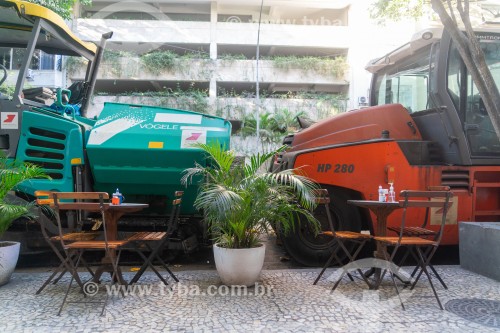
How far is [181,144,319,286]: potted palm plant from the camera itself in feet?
14.5

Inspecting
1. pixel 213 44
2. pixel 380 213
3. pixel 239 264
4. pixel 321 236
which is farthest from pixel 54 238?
pixel 213 44

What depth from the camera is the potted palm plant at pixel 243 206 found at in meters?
4.41

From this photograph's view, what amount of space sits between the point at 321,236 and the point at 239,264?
1636 mm

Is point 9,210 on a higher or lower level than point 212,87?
lower

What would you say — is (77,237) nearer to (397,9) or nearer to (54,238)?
(54,238)

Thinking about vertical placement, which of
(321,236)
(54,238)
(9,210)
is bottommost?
(321,236)

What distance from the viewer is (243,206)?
4.46m

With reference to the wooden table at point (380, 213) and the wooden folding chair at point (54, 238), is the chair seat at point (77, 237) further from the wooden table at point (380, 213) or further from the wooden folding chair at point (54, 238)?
the wooden table at point (380, 213)

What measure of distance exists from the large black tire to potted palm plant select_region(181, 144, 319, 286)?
87cm

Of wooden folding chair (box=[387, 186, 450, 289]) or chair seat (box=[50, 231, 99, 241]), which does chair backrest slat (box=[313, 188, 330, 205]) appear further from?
chair seat (box=[50, 231, 99, 241])

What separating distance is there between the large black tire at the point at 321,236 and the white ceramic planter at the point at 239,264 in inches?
44.6

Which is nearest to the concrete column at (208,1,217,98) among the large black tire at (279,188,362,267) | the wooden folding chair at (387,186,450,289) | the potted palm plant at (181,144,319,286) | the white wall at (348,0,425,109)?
the white wall at (348,0,425,109)

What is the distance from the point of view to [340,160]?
5453 millimetres

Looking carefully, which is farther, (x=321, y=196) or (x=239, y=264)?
(x=321, y=196)
